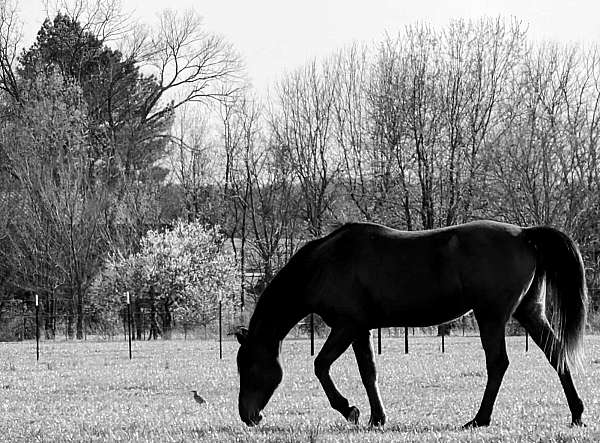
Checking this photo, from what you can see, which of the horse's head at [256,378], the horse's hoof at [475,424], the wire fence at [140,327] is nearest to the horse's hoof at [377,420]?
the horse's hoof at [475,424]

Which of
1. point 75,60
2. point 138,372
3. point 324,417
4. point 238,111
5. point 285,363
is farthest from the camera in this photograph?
point 238,111

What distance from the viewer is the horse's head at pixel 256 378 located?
9398mm

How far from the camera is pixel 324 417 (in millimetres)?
10039

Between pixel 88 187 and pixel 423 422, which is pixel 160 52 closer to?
pixel 88 187

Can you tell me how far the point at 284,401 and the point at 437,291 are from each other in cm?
373

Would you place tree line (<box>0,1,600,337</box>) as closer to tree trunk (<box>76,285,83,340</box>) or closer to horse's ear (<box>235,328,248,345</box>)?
tree trunk (<box>76,285,83,340</box>)

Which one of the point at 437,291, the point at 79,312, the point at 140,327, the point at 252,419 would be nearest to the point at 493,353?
the point at 437,291

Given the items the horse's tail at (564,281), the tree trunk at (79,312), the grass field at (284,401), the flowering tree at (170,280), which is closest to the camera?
the grass field at (284,401)

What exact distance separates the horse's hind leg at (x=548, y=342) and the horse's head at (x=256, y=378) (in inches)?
92.5

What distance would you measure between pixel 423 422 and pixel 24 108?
35769mm

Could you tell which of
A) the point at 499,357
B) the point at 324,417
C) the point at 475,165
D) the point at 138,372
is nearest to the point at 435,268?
the point at 499,357

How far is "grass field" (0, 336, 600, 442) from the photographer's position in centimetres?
842

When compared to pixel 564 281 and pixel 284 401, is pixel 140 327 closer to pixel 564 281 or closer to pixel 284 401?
pixel 284 401

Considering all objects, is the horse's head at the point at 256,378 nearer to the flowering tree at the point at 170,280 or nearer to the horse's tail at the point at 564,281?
the horse's tail at the point at 564,281
